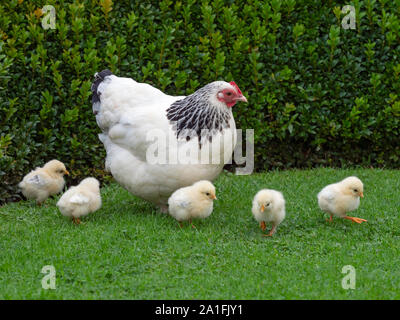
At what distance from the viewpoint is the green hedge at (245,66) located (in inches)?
311

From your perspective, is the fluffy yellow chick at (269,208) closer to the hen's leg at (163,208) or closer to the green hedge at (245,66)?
the hen's leg at (163,208)

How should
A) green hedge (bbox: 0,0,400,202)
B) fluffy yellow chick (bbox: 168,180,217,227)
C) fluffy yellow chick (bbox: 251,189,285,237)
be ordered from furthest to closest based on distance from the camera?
1. green hedge (bbox: 0,0,400,202)
2. fluffy yellow chick (bbox: 168,180,217,227)
3. fluffy yellow chick (bbox: 251,189,285,237)

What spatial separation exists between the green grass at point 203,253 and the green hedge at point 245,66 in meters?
1.33

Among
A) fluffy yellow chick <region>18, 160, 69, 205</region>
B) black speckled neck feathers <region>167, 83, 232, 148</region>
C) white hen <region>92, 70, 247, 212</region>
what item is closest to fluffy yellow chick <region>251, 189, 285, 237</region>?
white hen <region>92, 70, 247, 212</region>

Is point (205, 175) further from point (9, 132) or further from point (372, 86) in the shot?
point (372, 86)

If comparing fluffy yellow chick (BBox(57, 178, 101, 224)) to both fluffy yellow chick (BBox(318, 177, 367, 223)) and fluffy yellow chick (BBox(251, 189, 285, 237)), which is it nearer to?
fluffy yellow chick (BBox(251, 189, 285, 237))

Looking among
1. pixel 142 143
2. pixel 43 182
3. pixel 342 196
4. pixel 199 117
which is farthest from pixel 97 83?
pixel 342 196

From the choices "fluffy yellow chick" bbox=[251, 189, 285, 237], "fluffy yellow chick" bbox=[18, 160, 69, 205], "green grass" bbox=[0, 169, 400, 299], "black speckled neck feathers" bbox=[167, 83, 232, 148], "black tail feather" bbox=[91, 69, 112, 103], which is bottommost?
"green grass" bbox=[0, 169, 400, 299]

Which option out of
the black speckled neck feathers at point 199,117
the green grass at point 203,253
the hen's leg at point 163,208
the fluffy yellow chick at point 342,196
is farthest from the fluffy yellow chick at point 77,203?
the fluffy yellow chick at point 342,196

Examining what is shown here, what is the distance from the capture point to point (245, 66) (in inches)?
332

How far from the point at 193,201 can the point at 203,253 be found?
1.84 feet

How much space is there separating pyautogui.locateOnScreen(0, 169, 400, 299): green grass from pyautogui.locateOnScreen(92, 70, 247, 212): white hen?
0.43 metres

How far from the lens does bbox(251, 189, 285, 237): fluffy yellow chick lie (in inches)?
226

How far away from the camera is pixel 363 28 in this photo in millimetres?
8438
